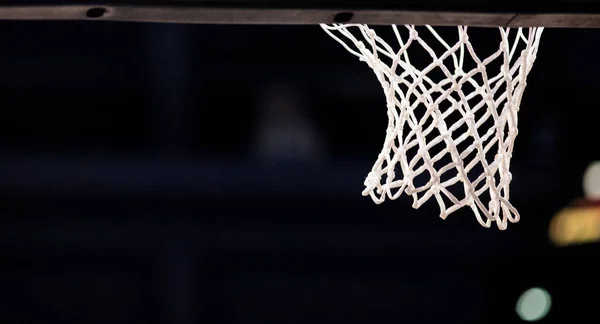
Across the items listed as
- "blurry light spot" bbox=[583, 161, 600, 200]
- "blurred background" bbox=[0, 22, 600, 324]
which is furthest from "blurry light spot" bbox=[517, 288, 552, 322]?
"blurry light spot" bbox=[583, 161, 600, 200]

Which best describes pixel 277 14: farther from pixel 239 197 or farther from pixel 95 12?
pixel 239 197

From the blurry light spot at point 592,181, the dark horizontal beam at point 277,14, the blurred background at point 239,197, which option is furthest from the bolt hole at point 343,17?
the blurry light spot at point 592,181

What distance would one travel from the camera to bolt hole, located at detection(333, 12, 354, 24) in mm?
1753

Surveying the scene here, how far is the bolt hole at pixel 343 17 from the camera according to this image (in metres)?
1.75

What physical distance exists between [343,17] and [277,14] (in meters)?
0.12

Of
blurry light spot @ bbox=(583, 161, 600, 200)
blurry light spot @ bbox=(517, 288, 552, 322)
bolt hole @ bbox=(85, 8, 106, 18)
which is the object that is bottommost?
blurry light spot @ bbox=(517, 288, 552, 322)

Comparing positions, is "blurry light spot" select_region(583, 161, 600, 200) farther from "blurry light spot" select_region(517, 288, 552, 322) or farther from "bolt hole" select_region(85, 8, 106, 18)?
"bolt hole" select_region(85, 8, 106, 18)

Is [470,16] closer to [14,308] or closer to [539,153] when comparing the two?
[539,153]

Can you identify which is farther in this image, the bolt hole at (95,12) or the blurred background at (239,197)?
the blurred background at (239,197)

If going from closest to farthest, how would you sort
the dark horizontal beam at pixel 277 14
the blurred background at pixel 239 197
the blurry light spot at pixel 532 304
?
the dark horizontal beam at pixel 277 14, the blurred background at pixel 239 197, the blurry light spot at pixel 532 304

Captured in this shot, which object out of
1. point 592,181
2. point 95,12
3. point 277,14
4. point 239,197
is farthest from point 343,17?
point 592,181

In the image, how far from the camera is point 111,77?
6059 mm

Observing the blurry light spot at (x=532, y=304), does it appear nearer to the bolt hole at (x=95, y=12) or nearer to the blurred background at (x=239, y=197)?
the blurred background at (x=239, y=197)

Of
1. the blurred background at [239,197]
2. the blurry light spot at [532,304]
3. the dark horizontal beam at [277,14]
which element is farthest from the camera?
the blurry light spot at [532,304]
